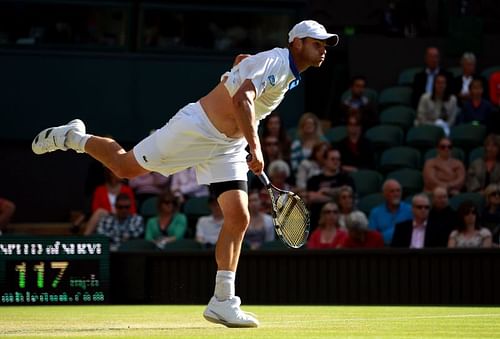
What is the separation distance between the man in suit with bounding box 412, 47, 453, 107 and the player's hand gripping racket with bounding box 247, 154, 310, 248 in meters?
8.93

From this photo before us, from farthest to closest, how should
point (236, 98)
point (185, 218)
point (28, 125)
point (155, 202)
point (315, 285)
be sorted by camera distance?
point (28, 125) → point (155, 202) → point (185, 218) → point (315, 285) → point (236, 98)

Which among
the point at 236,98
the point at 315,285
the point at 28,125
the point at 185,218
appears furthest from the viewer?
the point at 28,125

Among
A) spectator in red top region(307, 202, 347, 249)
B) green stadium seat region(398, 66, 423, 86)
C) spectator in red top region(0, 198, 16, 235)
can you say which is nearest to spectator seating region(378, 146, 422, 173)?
green stadium seat region(398, 66, 423, 86)

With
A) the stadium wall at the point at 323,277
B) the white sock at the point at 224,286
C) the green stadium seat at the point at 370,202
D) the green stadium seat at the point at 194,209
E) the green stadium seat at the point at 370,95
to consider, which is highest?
the green stadium seat at the point at 370,95

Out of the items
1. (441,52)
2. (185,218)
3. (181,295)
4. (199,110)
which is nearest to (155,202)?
(185,218)

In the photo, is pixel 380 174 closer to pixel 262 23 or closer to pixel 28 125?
pixel 262 23

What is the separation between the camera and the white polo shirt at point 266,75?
8172mm

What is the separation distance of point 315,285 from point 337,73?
6062mm

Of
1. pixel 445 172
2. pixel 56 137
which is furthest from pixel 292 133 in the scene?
pixel 56 137

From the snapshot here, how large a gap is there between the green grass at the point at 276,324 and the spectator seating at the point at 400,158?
5693 millimetres

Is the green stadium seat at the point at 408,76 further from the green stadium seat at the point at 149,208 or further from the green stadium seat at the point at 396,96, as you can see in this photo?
the green stadium seat at the point at 149,208

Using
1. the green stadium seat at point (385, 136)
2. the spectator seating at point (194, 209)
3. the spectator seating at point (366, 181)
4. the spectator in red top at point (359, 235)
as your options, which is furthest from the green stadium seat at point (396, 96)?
the spectator in red top at point (359, 235)

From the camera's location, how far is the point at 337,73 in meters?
18.8

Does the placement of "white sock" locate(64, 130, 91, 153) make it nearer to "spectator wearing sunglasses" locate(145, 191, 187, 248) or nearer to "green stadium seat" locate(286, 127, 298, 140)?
"spectator wearing sunglasses" locate(145, 191, 187, 248)
